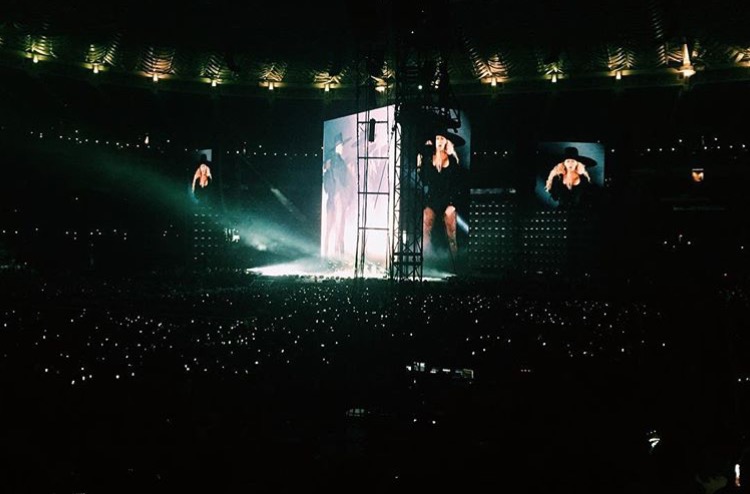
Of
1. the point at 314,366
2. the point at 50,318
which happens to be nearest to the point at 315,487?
the point at 314,366

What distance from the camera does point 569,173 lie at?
23297mm

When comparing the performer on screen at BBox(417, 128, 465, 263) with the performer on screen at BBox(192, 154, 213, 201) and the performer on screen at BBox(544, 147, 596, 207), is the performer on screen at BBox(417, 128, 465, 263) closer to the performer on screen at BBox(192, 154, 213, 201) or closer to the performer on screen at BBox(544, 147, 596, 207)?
the performer on screen at BBox(544, 147, 596, 207)

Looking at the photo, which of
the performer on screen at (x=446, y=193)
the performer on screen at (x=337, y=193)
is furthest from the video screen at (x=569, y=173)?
the performer on screen at (x=337, y=193)

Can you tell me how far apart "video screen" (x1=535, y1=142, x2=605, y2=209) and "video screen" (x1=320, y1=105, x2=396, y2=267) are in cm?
624

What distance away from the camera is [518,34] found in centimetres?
2408

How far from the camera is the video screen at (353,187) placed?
22.5 m

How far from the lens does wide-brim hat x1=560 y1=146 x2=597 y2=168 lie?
75.4 feet

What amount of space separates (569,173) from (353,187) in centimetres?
837

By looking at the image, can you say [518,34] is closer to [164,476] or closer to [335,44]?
[335,44]

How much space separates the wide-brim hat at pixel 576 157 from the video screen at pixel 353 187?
22.3 ft

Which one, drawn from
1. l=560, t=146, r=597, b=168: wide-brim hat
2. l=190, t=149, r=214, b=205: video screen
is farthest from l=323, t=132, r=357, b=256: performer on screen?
l=560, t=146, r=597, b=168: wide-brim hat

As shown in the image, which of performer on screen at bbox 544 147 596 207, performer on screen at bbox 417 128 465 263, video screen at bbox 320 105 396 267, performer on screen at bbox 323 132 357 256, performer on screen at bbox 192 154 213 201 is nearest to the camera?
video screen at bbox 320 105 396 267

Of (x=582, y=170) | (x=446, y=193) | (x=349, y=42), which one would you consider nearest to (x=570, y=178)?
(x=582, y=170)

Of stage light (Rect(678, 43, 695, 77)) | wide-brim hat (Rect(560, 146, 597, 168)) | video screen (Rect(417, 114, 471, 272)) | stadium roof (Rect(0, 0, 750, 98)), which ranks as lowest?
video screen (Rect(417, 114, 471, 272))
